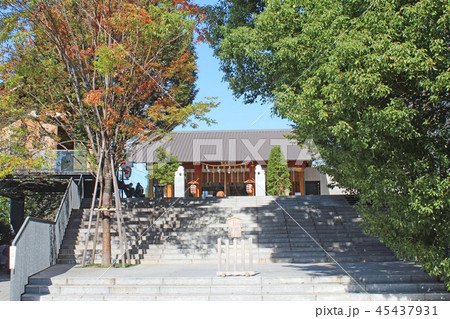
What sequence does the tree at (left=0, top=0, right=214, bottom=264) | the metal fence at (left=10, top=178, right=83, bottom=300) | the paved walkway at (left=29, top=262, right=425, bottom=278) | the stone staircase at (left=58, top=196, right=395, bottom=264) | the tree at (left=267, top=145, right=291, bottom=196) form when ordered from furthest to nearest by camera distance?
the tree at (left=267, top=145, right=291, bottom=196), the stone staircase at (left=58, top=196, right=395, bottom=264), the tree at (left=0, top=0, right=214, bottom=264), the paved walkway at (left=29, top=262, right=425, bottom=278), the metal fence at (left=10, top=178, right=83, bottom=300)

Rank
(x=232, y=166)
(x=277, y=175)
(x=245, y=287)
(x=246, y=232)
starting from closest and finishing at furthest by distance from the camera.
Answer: (x=245, y=287)
(x=246, y=232)
(x=277, y=175)
(x=232, y=166)

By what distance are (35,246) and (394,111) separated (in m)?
9.61

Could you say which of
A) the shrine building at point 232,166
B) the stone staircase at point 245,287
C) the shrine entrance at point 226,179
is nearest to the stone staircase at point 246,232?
the stone staircase at point 245,287

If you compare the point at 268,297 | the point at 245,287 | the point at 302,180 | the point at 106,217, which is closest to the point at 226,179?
the point at 302,180

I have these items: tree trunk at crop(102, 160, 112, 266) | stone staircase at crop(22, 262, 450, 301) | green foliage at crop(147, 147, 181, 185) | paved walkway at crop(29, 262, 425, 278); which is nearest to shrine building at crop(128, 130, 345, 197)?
green foliage at crop(147, 147, 181, 185)

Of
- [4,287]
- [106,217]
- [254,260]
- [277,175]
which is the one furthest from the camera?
[277,175]

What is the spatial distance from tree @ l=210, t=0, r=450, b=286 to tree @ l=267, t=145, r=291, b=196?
15.0 metres

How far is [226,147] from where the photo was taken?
28797mm

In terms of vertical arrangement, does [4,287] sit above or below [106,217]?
below

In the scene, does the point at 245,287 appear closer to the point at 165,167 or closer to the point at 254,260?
the point at 254,260

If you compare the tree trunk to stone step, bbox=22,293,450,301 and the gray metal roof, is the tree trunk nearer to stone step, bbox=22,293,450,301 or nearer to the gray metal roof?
stone step, bbox=22,293,450,301

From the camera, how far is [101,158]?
13.0m

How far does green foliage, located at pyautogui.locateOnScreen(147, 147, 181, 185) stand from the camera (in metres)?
25.5

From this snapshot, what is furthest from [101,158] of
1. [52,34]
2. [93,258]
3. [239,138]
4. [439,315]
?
[239,138]
